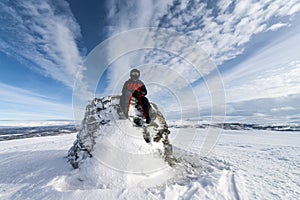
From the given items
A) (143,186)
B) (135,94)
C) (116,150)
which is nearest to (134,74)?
(135,94)

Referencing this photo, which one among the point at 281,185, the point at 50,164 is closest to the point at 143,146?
the point at 50,164

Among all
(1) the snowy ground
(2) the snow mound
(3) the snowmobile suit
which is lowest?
(1) the snowy ground

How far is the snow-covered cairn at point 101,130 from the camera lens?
17.2 ft

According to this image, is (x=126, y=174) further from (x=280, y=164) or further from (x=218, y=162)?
(x=280, y=164)

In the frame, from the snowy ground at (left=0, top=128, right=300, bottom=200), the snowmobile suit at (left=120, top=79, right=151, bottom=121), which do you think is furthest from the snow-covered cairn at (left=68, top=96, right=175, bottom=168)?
the snowy ground at (left=0, top=128, right=300, bottom=200)

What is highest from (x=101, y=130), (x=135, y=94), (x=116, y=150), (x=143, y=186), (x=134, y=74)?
(x=134, y=74)

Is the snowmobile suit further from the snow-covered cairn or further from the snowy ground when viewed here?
the snowy ground

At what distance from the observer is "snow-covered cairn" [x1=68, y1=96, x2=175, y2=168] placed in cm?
525

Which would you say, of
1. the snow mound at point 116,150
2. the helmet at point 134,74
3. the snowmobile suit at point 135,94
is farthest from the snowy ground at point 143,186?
the helmet at point 134,74

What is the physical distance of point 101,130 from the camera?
18.0 feet

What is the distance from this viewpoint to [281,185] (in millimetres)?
4320

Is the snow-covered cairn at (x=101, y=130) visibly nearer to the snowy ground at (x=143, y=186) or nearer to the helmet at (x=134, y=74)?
the snowy ground at (x=143, y=186)

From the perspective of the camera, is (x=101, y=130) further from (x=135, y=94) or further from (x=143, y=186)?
(x=143, y=186)

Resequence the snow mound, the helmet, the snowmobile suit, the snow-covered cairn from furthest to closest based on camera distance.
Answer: the helmet → the snowmobile suit → the snow-covered cairn → the snow mound
